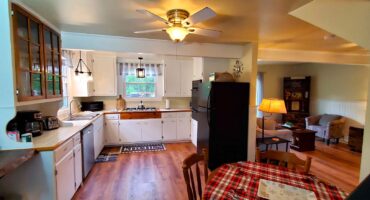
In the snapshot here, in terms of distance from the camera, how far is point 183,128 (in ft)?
16.0

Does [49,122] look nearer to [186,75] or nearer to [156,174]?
[156,174]

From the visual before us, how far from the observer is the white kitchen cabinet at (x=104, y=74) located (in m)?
4.63

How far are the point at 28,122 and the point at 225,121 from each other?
2.70 metres

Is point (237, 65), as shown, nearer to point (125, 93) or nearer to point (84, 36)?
point (84, 36)

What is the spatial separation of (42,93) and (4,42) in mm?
678

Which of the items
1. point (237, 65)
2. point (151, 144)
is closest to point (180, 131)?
point (151, 144)

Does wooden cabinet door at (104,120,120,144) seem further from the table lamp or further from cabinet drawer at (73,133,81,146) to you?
the table lamp

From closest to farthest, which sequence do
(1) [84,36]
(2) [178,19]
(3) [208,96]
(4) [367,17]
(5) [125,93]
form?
(4) [367,17], (2) [178,19], (1) [84,36], (3) [208,96], (5) [125,93]

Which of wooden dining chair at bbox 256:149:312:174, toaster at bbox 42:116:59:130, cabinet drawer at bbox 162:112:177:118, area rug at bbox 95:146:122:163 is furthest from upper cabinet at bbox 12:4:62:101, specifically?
cabinet drawer at bbox 162:112:177:118

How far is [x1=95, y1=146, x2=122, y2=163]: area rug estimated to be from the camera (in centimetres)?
377

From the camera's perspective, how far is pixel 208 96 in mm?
3166

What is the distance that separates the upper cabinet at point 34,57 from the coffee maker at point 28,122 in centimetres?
28

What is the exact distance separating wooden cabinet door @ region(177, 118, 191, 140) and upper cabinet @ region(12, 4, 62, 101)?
113 inches

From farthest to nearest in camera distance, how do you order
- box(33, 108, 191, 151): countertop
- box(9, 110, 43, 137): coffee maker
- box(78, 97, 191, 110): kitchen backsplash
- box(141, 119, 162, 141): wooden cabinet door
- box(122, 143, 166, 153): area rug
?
box(78, 97, 191, 110): kitchen backsplash, box(141, 119, 162, 141): wooden cabinet door, box(122, 143, 166, 153): area rug, box(9, 110, 43, 137): coffee maker, box(33, 108, 191, 151): countertop
